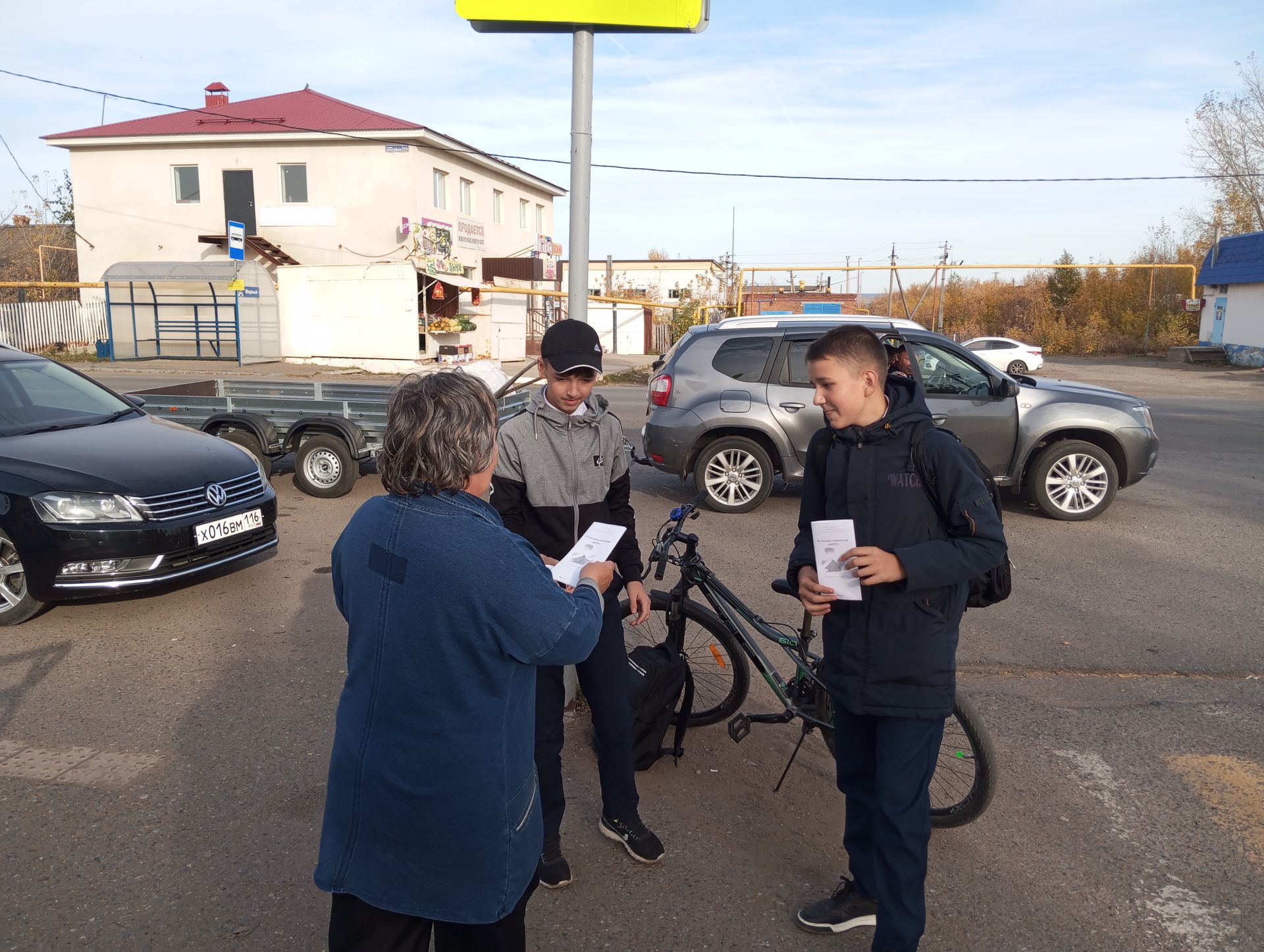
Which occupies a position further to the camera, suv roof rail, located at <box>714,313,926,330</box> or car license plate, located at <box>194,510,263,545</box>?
suv roof rail, located at <box>714,313,926,330</box>

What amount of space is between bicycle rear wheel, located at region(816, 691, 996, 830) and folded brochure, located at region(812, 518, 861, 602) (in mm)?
924

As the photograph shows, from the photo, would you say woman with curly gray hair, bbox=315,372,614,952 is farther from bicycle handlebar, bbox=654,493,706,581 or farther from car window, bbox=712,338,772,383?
car window, bbox=712,338,772,383

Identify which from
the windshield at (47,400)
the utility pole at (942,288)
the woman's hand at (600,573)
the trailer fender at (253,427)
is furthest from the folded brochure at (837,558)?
the utility pole at (942,288)

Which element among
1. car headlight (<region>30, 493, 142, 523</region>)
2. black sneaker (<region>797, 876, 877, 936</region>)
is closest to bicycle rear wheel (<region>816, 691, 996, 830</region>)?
black sneaker (<region>797, 876, 877, 936</region>)

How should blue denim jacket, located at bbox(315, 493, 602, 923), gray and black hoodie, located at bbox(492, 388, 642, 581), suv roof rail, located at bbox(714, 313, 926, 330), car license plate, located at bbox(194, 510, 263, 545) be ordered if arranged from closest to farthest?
1. blue denim jacket, located at bbox(315, 493, 602, 923)
2. gray and black hoodie, located at bbox(492, 388, 642, 581)
3. car license plate, located at bbox(194, 510, 263, 545)
4. suv roof rail, located at bbox(714, 313, 926, 330)

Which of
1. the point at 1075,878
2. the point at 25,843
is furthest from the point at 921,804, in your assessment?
the point at 25,843

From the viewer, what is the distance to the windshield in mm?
5996

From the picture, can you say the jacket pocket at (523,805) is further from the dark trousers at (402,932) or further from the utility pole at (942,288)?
the utility pole at (942,288)

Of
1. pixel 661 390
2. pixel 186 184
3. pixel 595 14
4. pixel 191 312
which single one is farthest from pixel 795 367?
pixel 186 184

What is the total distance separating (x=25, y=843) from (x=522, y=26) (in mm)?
4035

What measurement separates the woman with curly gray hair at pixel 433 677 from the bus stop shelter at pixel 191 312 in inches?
1145

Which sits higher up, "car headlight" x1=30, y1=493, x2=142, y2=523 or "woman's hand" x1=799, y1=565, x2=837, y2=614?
"woman's hand" x1=799, y1=565, x2=837, y2=614

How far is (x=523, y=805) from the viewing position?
76.0 inches

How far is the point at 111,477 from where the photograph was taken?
211 inches
